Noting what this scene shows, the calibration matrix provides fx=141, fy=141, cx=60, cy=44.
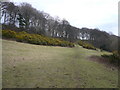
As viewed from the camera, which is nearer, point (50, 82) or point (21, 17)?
point (50, 82)

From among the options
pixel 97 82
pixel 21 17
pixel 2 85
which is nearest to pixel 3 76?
pixel 2 85

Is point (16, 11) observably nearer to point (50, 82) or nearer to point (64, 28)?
point (64, 28)

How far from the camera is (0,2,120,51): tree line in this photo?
21984 mm

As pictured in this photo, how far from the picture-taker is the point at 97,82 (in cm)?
503

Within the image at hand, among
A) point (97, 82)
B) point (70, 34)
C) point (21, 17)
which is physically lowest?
point (97, 82)

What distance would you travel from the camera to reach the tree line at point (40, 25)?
21984 millimetres

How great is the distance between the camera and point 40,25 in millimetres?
27812

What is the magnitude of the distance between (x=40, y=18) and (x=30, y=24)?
3.01 metres

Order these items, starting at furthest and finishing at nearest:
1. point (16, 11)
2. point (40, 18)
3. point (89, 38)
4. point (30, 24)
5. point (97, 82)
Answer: point (89, 38), point (40, 18), point (30, 24), point (16, 11), point (97, 82)

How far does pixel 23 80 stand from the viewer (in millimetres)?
4570

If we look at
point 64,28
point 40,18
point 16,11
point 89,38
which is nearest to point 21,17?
point 16,11

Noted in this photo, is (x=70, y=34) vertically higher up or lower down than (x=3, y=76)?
higher up

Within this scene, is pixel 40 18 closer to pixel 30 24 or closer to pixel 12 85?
pixel 30 24

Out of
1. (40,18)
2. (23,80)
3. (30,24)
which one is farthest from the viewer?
(40,18)
